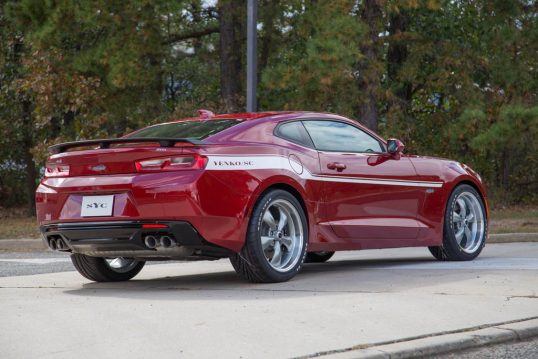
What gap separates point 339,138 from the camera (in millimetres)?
9836

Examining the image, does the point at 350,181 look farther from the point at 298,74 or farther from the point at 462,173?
the point at 298,74

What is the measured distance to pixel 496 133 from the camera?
2050 centimetres

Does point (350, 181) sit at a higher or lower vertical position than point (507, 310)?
higher

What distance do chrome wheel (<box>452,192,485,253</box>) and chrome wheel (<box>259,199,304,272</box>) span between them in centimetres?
245

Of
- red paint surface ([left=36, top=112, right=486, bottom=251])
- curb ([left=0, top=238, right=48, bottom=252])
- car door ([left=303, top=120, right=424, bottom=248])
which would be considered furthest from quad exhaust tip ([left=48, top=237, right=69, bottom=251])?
curb ([left=0, top=238, right=48, bottom=252])

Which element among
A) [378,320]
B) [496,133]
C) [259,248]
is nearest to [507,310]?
[378,320]

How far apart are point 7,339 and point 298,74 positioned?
15475 mm

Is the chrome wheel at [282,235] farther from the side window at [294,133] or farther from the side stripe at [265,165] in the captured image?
the side window at [294,133]

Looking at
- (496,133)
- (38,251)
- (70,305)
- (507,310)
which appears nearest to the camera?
(507,310)

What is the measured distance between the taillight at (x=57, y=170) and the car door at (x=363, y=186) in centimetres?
209

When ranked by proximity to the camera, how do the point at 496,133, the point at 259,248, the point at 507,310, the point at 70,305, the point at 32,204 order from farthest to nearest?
1. the point at 32,204
2. the point at 496,133
3. the point at 259,248
4. the point at 70,305
5. the point at 507,310

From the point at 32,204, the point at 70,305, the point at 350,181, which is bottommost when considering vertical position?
the point at 32,204

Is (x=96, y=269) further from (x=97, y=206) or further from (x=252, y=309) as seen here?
(x=252, y=309)

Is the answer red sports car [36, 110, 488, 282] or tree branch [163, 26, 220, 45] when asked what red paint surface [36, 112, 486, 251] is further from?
tree branch [163, 26, 220, 45]
